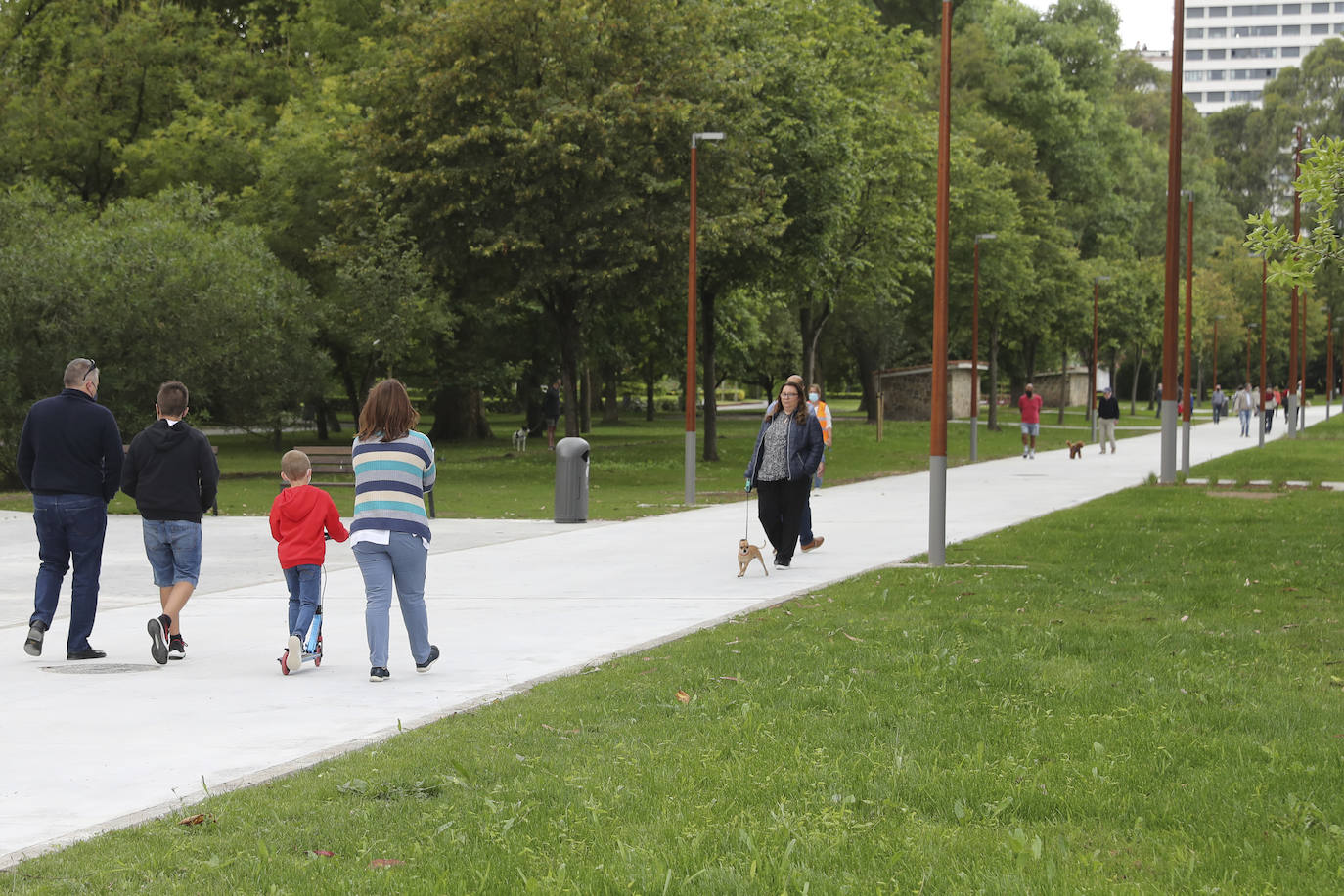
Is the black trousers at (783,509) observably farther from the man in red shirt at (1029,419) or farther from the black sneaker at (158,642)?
the man in red shirt at (1029,419)

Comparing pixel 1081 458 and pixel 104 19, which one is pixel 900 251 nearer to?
pixel 1081 458

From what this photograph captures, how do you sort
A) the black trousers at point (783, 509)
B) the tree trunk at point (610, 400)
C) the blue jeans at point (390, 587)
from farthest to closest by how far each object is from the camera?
the tree trunk at point (610, 400)
the black trousers at point (783, 509)
the blue jeans at point (390, 587)

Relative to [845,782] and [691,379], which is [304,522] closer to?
[845,782]

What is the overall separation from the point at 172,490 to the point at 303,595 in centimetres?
118

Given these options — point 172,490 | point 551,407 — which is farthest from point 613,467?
point 172,490


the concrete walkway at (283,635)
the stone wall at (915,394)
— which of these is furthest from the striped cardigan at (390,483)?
the stone wall at (915,394)

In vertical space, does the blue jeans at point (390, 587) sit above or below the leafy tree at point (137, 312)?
below

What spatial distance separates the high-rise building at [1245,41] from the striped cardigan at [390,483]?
19570 cm

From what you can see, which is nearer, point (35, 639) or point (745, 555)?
point (35, 639)

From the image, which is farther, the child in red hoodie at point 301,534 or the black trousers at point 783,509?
the black trousers at point 783,509

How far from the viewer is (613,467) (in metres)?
31.4

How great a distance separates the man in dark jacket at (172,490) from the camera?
9336 mm

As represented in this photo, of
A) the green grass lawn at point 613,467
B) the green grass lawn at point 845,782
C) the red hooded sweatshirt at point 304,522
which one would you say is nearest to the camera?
the green grass lawn at point 845,782

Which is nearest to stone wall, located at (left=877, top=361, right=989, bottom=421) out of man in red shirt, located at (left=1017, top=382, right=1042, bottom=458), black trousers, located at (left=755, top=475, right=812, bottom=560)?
man in red shirt, located at (left=1017, top=382, right=1042, bottom=458)
